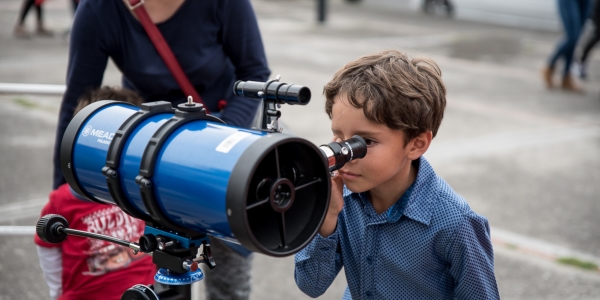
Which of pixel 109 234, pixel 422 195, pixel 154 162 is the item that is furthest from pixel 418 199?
pixel 109 234

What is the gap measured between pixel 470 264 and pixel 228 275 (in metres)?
1.21

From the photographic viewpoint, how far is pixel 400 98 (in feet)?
5.94

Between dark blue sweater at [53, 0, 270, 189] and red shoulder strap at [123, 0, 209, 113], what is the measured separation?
37 mm

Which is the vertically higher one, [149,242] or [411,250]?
[149,242]

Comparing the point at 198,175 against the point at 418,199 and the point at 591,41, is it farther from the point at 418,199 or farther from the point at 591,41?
the point at 591,41

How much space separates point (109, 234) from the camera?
8.04 ft

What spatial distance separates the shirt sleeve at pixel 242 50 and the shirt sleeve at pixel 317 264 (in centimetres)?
71

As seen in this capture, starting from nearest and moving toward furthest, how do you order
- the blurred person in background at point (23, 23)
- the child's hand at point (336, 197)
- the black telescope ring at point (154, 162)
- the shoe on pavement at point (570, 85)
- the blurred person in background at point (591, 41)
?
the black telescope ring at point (154, 162), the child's hand at point (336, 197), the blurred person in background at point (591, 41), the shoe on pavement at point (570, 85), the blurred person in background at point (23, 23)

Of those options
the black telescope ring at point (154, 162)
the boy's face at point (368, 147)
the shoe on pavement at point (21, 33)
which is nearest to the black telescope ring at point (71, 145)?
the black telescope ring at point (154, 162)

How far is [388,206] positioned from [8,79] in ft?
23.2

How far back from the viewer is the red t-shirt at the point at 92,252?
2430 mm

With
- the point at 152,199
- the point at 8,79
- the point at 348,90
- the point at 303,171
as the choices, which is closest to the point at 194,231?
the point at 152,199

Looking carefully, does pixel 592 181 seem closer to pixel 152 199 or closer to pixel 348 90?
pixel 348 90

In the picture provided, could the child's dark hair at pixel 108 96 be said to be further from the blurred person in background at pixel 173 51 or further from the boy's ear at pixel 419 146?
the boy's ear at pixel 419 146
